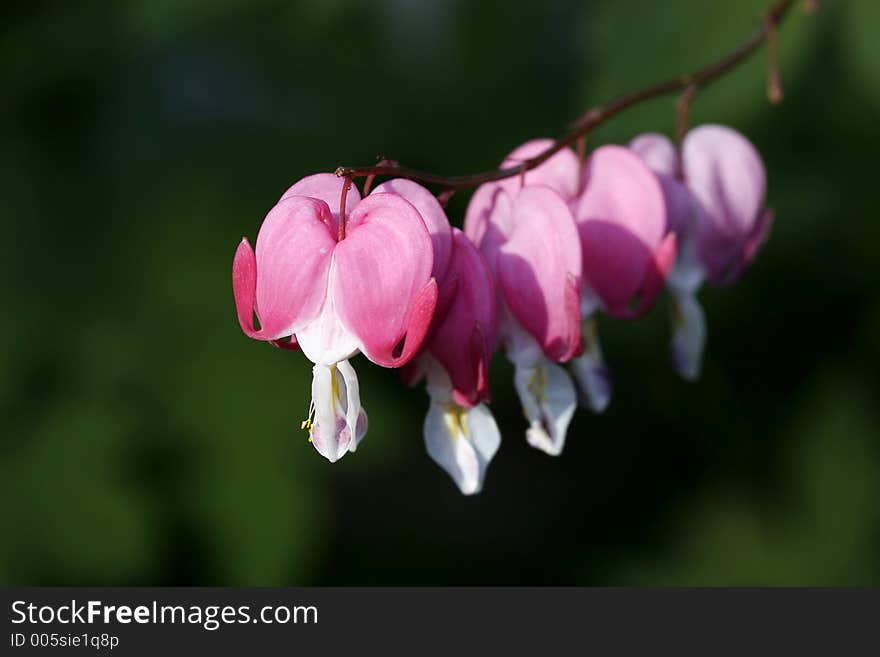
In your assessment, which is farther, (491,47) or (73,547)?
(491,47)

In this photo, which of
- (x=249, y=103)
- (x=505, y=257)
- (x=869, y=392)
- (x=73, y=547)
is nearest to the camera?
(x=505, y=257)

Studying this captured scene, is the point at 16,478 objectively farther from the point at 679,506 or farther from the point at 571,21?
the point at 571,21

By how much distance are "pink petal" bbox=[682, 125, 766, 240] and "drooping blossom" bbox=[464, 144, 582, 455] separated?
0.37 meters

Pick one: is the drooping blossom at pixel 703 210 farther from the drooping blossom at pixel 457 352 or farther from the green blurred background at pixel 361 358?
the green blurred background at pixel 361 358

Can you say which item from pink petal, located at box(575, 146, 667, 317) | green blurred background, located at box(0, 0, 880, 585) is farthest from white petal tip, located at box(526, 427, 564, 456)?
green blurred background, located at box(0, 0, 880, 585)

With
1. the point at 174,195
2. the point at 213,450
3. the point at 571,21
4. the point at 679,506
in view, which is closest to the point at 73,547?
the point at 213,450

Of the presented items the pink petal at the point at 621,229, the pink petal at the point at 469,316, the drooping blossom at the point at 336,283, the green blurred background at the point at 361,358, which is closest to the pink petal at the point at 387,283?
the drooping blossom at the point at 336,283

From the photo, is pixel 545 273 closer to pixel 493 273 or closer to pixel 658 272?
pixel 493 273

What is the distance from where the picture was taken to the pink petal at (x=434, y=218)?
115 cm

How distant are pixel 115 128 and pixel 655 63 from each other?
4.75ft

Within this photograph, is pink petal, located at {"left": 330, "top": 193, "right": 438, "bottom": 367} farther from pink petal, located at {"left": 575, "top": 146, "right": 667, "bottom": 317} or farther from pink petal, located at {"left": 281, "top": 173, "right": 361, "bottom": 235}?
pink petal, located at {"left": 575, "top": 146, "right": 667, "bottom": 317}

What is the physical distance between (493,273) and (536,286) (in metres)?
0.07

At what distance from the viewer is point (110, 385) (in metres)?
2.24

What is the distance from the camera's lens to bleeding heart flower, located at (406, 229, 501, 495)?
3.98ft
